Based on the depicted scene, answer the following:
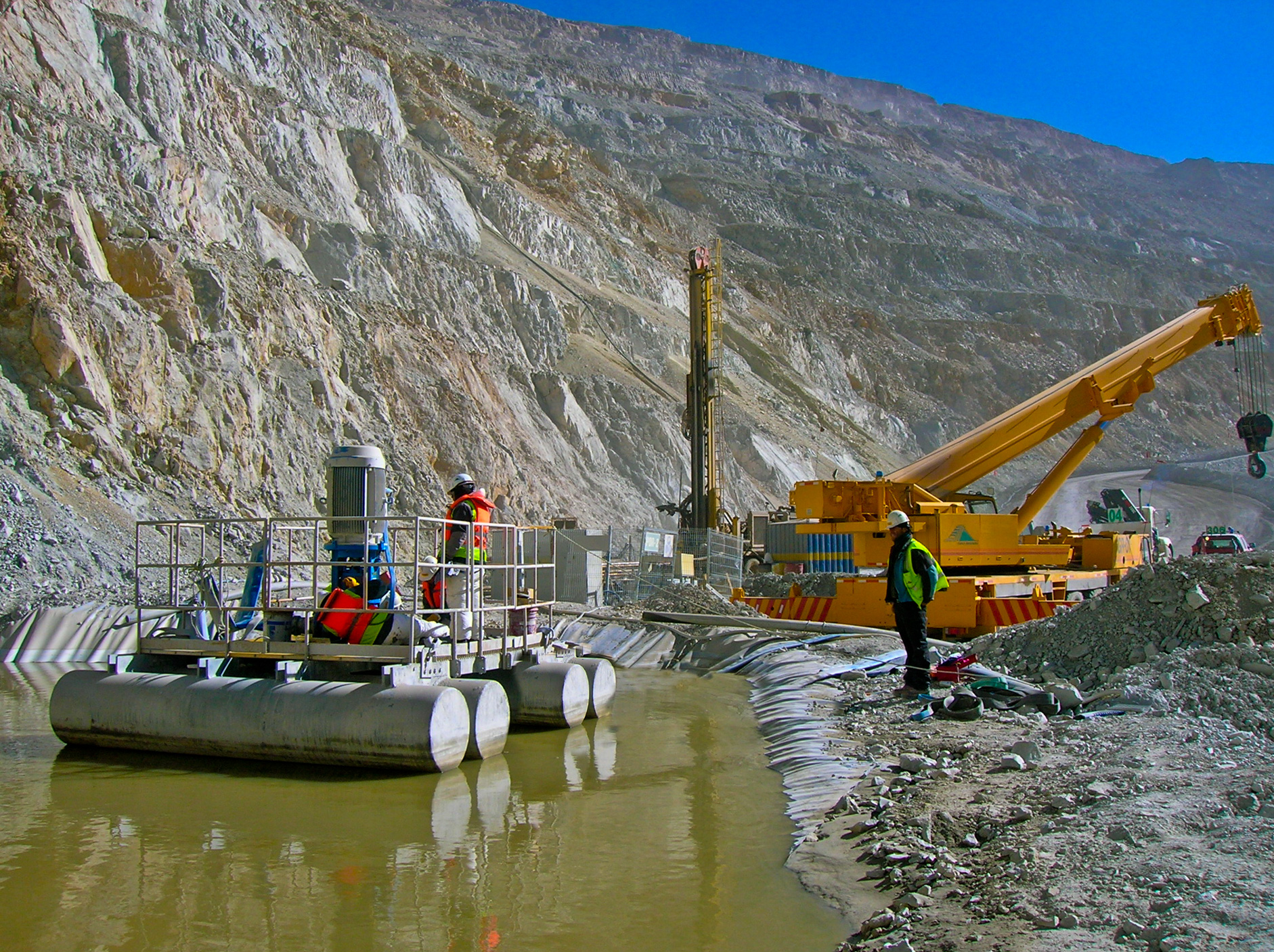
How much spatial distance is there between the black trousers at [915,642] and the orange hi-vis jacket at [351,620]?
14.7ft

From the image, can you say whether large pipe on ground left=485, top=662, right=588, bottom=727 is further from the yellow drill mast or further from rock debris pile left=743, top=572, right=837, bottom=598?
the yellow drill mast

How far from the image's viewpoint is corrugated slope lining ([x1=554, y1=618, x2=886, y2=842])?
682 centimetres

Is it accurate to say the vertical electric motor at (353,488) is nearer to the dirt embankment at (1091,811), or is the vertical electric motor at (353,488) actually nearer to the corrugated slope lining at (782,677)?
the corrugated slope lining at (782,677)

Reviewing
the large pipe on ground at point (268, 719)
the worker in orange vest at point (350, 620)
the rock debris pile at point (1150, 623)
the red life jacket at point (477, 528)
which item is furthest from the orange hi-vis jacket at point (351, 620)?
the rock debris pile at point (1150, 623)

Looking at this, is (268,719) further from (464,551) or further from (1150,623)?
(1150,623)

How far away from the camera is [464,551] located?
8.84 m

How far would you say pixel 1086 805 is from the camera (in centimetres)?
525

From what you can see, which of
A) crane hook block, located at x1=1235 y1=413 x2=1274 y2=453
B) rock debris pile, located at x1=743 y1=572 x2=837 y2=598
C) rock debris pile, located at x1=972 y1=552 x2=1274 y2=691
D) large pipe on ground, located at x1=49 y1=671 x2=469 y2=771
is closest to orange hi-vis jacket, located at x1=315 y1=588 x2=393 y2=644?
large pipe on ground, located at x1=49 y1=671 x2=469 y2=771

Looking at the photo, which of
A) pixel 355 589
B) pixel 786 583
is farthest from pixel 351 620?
pixel 786 583

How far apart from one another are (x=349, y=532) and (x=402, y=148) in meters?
34.1

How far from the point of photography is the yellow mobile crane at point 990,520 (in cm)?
1320

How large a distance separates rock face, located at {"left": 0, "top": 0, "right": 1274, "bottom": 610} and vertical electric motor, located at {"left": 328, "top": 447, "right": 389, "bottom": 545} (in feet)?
42.4

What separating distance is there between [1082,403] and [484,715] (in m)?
11.0

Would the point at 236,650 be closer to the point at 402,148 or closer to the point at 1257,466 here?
the point at 1257,466
